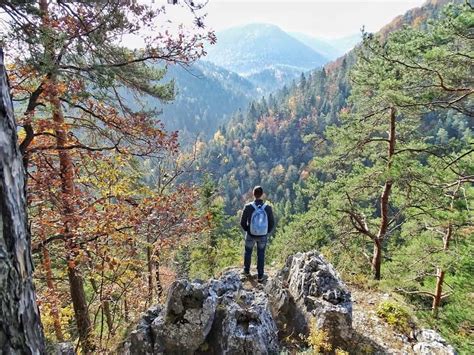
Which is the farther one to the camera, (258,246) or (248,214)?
(258,246)

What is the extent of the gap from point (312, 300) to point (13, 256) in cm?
534

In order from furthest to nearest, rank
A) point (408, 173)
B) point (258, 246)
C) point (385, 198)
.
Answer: point (385, 198) → point (408, 173) → point (258, 246)

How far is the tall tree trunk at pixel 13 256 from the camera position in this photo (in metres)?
1.60

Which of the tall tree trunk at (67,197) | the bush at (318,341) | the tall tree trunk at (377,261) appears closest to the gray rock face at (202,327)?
the bush at (318,341)

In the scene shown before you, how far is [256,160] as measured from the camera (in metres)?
119

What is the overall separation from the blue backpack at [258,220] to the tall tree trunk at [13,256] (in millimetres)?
4605

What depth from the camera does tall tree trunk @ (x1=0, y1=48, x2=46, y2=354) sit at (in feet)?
5.24

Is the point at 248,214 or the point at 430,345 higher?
the point at 248,214

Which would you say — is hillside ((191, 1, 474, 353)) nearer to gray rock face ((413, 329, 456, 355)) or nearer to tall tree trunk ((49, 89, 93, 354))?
gray rock face ((413, 329, 456, 355))

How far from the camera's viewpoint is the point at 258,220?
6383mm

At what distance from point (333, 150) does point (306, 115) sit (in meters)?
116

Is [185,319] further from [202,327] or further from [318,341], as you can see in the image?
[318,341]

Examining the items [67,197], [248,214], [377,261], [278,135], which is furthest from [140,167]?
[278,135]

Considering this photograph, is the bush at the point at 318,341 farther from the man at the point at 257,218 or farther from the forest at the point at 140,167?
the forest at the point at 140,167
